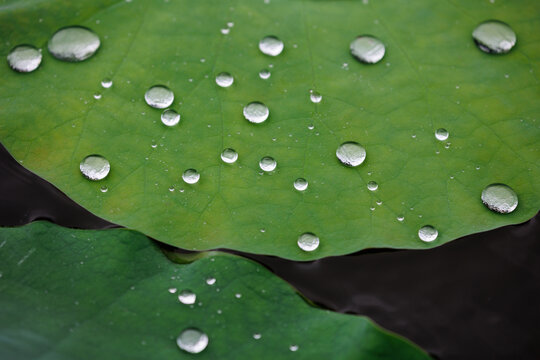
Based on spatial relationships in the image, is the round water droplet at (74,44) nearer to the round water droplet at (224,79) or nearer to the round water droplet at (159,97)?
the round water droplet at (159,97)

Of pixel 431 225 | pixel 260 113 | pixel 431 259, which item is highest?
pixel 260 113

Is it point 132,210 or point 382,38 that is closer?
point 132,210

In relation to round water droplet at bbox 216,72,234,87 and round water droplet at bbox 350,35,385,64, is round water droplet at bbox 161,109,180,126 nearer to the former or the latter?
round water droplet at bbox 216,72,234,87

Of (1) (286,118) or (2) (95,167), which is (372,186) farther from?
(2) (95,167)

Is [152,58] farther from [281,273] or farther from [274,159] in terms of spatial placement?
[281,273]

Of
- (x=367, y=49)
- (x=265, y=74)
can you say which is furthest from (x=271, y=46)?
(x=367, y=49)

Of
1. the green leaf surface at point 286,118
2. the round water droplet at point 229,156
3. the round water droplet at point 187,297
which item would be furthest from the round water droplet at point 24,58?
the round water droplet at point 187,297

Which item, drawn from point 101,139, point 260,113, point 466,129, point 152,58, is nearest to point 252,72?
point 260,113
